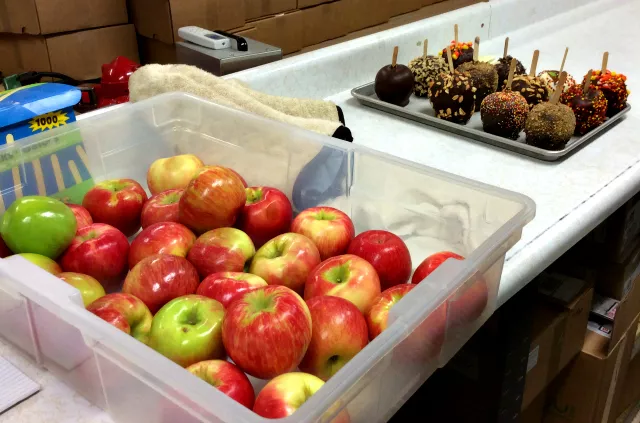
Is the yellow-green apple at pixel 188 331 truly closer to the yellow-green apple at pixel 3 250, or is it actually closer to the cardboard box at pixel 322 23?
the yellow-green apple at pixel 3 250

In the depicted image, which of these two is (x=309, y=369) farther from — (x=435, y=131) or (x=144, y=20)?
(x=144, y=20)

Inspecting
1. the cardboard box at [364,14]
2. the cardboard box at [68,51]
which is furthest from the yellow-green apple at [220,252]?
the cardboard box at [364,14]

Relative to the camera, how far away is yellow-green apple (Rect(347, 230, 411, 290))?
2.27 ft

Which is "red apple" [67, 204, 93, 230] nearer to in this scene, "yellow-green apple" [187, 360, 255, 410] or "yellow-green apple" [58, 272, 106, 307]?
"yellow-green apple" [58, 272, 106, 307]

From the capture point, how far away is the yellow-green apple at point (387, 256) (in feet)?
2.27

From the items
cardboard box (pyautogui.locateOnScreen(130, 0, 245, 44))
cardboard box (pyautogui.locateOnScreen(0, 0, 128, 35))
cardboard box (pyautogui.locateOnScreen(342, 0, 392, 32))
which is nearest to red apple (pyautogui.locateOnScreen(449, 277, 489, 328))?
cardboard box (pyautogui.locateOnScreen(130, 0, 245, 44))

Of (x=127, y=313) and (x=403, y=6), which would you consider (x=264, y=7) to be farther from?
(x=127, y=313)

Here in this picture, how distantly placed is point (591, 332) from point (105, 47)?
58.4 inches

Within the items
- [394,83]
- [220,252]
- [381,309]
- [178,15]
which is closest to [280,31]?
[178,15]

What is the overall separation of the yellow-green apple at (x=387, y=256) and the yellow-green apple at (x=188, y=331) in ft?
0.63

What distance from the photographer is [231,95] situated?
0.95 meters

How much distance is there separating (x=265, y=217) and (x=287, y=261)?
103 millimetres

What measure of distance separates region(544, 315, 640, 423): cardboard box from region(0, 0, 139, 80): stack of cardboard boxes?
Result: 1.48 metres

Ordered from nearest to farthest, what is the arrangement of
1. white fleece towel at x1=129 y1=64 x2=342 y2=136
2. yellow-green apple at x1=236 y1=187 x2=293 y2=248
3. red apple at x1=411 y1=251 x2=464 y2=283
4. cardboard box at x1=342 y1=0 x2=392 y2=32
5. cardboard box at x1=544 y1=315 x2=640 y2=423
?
red apple at x1=411 y1=251 x2=464 y2=283, yellow-green apple at x1=236 y1=187 x2=293 y2=248, white fleece towel at x1=129 y1=64 x2=342 y2=136, cardboard box at x1=544 y1=315 x2=640 y2=423, cardboard box at x1=342 y1=0 x2=392 y2=32
